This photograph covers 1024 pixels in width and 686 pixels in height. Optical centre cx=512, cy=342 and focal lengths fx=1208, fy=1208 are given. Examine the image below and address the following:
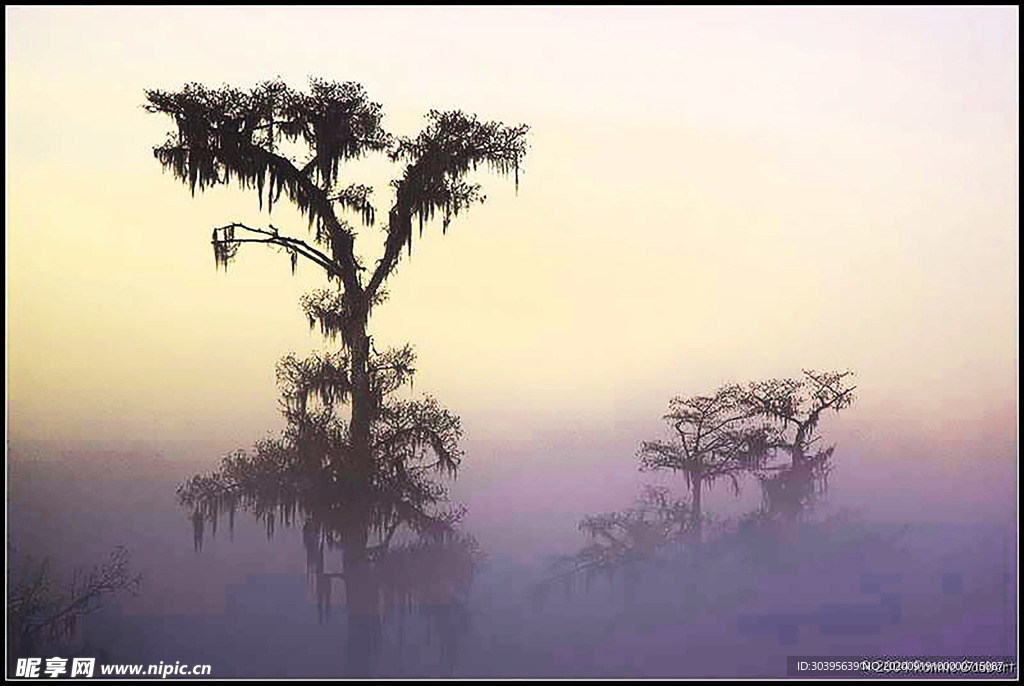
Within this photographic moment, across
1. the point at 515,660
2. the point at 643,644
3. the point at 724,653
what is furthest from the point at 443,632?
the point at 724,653

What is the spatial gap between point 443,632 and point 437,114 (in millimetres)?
6702

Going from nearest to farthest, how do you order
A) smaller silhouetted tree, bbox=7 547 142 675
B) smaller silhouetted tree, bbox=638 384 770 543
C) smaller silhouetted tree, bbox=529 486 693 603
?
smaller silhouetted tree, bbox=7 547 142 675 < smaller silhouetted tree, bbox=529 486 693 603 < smaller silhouetted tree, bbox=638 384 770 543

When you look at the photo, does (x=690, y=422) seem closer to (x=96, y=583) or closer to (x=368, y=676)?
(x=368, y=676)

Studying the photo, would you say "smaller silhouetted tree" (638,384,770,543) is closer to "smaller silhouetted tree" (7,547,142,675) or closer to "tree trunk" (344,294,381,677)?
"tree trunk" (344,294,381,677)

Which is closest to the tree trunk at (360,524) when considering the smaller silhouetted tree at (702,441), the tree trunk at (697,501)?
the smaller silhouetted tree at (702,441)

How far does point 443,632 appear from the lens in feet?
51.9

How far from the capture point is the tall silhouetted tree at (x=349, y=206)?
48.3 feet

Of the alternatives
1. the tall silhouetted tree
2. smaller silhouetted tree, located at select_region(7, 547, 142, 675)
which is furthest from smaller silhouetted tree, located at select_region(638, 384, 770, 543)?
smaller silhouetted tree, located at select_region(7, 547, 142, 675)

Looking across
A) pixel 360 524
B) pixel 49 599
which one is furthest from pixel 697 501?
pixel 49 599

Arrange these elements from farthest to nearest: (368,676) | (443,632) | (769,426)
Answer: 1. (769,426)
2. (443,632)
3. (368,676)

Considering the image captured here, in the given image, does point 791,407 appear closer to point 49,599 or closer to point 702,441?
point 702,441

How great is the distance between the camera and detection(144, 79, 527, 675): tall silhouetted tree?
48.3 feet

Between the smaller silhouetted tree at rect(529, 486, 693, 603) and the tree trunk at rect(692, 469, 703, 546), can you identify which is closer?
the smaller silhouetted tree at rect(529, 486, 693, 603)

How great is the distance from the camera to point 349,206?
1550cm
